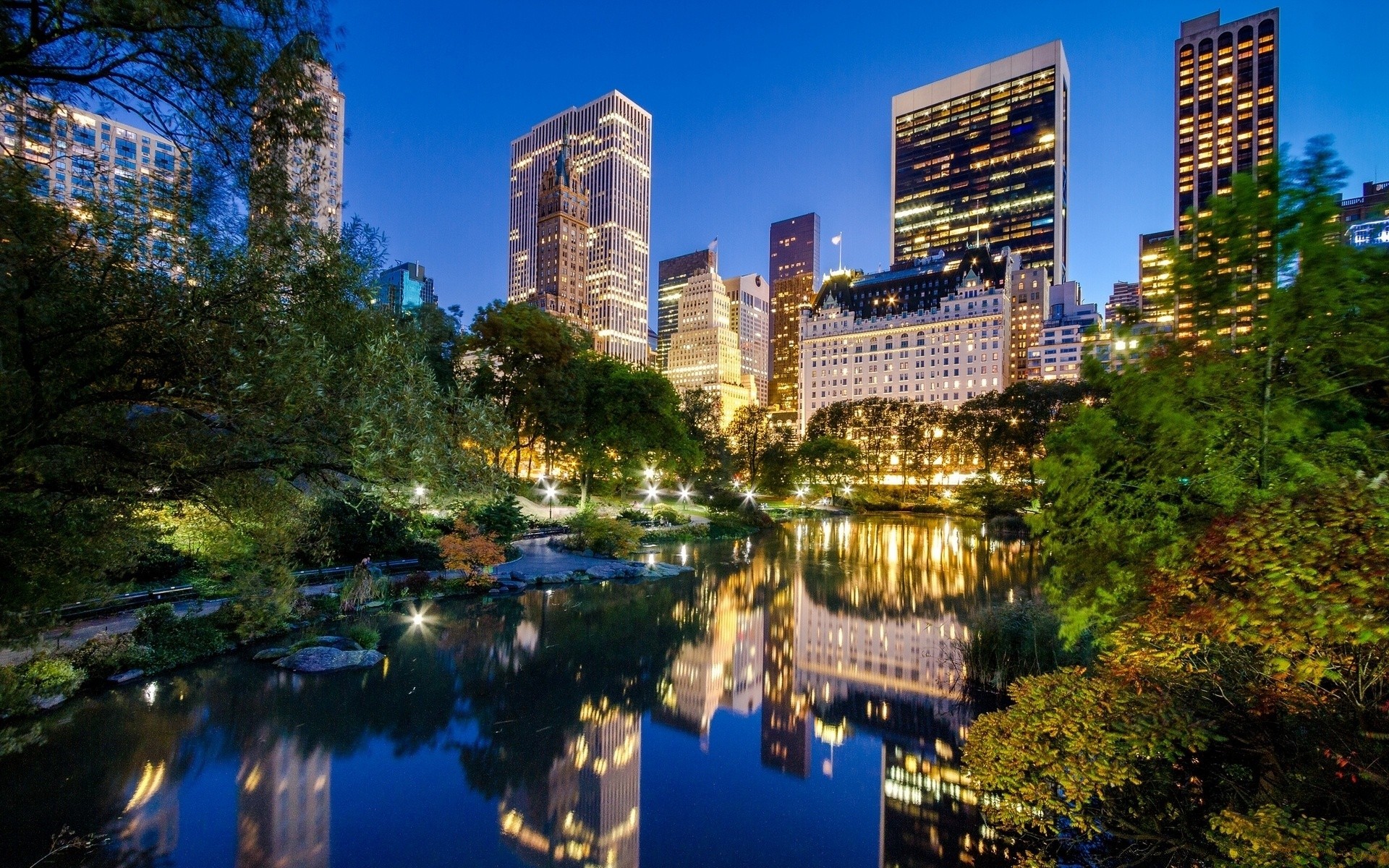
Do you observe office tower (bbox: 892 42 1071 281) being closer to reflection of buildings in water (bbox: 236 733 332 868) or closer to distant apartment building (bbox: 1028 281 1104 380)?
distant apartment building (bbox: 1028 281 1104 380)

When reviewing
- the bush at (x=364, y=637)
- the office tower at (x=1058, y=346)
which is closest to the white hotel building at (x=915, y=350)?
the office tower at (x=1058, y=346)

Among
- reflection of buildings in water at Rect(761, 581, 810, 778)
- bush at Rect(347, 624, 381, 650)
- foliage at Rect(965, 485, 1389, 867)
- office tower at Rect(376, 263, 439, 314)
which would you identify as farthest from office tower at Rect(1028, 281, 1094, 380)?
bush at Rect(347, 624, 381, 650)

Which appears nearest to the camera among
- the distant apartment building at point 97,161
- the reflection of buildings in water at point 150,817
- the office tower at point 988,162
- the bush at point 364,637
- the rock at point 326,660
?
the distant apartment building at point 97,161

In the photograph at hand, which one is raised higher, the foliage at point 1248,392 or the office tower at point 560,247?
the office tower at point 560,247

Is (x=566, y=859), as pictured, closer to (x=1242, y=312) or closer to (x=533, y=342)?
(x=1242, y=312)

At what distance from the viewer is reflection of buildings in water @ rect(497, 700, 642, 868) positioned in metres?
9.33

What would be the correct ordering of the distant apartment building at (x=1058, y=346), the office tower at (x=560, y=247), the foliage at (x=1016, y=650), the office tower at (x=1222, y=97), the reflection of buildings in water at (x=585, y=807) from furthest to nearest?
the office tower at (x=560, y=247) → the office tower at (x=1222, y=97) → the distant apartment building at (x=1058, y=346) → the foliage at (x=1016, y=650) → the reflection of buildings in water at (x=585, y=807)

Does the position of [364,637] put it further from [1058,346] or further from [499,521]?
[1058,346]

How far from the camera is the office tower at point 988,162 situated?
504 ft

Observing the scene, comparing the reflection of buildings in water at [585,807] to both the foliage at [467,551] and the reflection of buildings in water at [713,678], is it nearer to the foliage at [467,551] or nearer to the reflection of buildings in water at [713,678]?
the reflection of buildings in water at [713,678]

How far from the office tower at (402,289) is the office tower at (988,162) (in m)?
124

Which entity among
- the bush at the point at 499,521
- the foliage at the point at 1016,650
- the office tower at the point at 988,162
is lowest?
the foliage at the point at 1016,650

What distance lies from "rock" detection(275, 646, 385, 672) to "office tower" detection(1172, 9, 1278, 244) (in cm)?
16785

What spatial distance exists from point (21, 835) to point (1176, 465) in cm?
1794
